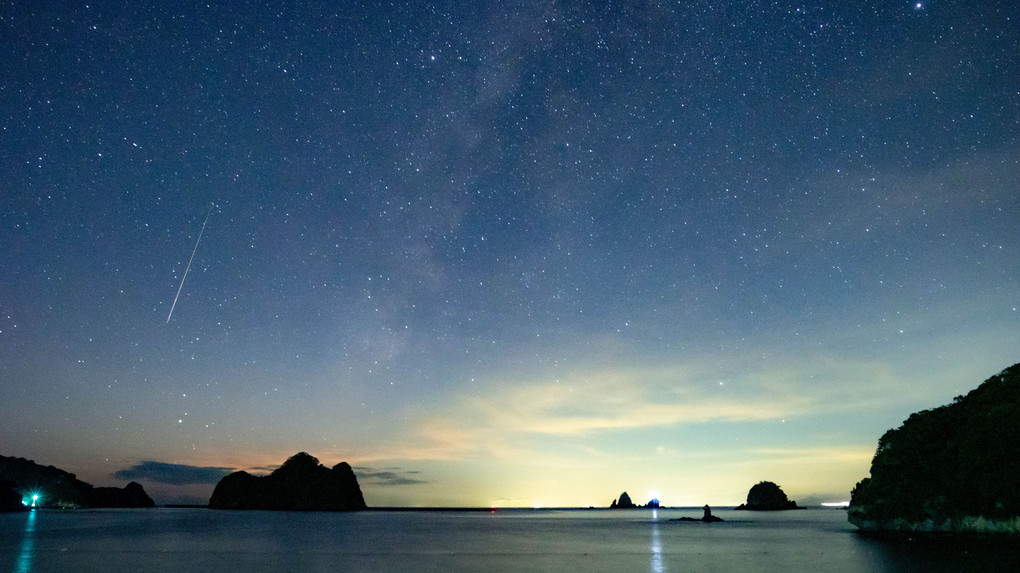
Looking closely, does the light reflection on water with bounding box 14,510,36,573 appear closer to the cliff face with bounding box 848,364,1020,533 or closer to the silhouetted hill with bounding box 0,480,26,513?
the cliff face with bounding box 848,364,1020,533

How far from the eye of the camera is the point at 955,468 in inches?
2292

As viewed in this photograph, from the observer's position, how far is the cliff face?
51.5 metres

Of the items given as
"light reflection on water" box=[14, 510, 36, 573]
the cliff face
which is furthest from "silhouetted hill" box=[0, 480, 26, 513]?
the cliff face

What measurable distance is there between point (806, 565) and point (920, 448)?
3159 centimetres

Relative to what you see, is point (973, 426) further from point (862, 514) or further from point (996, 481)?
point (862, 514)

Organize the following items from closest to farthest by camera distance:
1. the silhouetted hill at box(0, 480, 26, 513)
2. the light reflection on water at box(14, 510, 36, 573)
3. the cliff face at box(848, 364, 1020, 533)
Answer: the light reflection on water at box(14, 510, 36, 573) → the cliff face at box(848, 364, 1020, 533) → the silhouetted hill at box(0, 480, 26, 513)

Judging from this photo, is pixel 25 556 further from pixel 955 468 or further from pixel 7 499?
pixel 7 499

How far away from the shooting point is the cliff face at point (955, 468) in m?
51.5

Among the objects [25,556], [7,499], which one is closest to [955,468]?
[25,556]

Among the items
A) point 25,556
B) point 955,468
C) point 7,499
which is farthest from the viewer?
point 7,499

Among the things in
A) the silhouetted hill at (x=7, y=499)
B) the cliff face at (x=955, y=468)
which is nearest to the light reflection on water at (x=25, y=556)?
the cliff face at (x=955, y=468)

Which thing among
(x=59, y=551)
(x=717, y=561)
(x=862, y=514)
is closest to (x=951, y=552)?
(x=717, y=561)

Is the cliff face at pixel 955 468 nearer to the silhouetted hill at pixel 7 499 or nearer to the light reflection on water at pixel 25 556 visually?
the light reflection on water at pixel 25 556

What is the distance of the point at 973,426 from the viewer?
55031 mm
